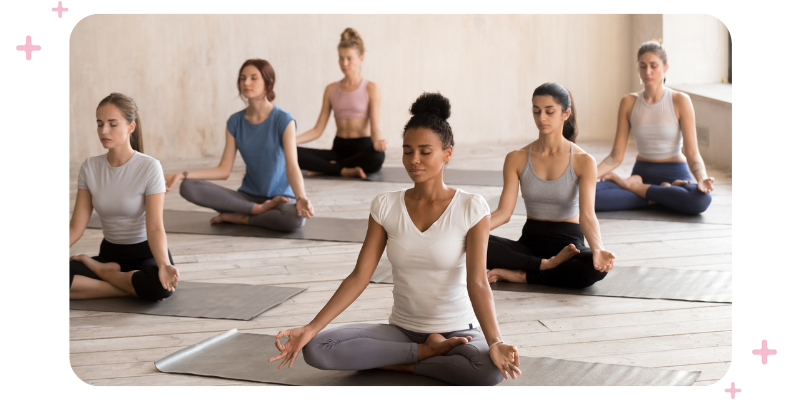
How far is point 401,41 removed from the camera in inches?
276

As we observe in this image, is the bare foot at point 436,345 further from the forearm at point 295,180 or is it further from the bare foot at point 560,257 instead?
the forearm at point 295,180

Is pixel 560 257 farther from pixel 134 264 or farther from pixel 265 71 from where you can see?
pixel 265 71

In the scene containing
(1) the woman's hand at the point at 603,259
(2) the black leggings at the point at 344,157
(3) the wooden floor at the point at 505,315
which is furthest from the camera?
(2) the black leggings at the point at 344,157

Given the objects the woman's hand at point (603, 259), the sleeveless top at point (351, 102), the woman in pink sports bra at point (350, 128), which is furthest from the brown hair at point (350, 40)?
the woman's hand at point (603, 259)

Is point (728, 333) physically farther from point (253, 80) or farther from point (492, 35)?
point (492, 35)

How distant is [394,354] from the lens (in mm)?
2037

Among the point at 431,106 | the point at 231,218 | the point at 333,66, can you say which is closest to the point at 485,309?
the point at 431,106

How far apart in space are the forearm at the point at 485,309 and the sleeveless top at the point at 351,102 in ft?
11.4

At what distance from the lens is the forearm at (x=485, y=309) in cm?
188

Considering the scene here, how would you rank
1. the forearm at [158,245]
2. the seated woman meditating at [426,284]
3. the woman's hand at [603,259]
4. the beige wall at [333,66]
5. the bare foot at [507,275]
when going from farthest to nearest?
the beige wall at [333,66] → the bare foot at [507,275] → the forearm at [158,245] → the woman's hand at [603,259] → the seated woman meditating at [426,284]

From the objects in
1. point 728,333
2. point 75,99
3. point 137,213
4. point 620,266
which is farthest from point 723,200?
point 75,99

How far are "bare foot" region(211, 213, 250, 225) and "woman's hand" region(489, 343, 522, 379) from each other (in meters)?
2.39

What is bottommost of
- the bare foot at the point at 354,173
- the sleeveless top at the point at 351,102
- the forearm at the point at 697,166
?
the bare foot at the point at 354,173
